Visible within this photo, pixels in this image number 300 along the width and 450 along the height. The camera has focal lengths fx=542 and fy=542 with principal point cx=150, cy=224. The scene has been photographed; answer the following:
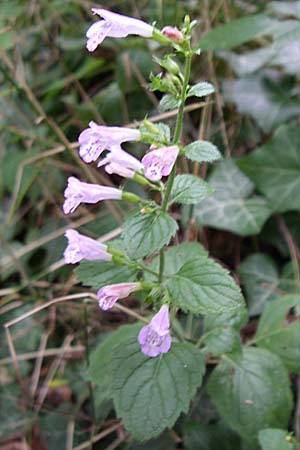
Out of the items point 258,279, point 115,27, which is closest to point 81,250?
point 115,27

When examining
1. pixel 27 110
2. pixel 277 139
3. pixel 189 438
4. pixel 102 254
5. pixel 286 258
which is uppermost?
pixel 102 254

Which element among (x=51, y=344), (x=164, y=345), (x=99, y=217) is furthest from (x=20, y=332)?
(x=164, y=345)

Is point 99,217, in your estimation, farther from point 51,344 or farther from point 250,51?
point 250,51

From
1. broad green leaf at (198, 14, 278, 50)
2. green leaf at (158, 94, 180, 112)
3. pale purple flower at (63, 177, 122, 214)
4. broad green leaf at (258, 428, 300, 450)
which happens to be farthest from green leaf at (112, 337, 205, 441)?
broad green leaf at (198, 14, 278, 50)

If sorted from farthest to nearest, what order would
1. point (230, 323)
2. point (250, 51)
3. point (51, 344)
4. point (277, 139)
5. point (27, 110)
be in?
point (27, 110), point (250, 51), point (51, 344), point (277, 139), point (230, 323)

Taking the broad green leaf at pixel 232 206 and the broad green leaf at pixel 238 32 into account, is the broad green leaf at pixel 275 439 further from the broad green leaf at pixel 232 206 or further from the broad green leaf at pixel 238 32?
the broad green leaf at pixel 238 32

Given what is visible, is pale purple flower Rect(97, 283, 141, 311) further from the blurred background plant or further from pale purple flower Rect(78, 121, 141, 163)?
the blurred background plant
